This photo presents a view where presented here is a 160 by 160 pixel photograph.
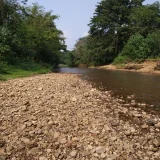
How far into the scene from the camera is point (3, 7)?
70.6 ft

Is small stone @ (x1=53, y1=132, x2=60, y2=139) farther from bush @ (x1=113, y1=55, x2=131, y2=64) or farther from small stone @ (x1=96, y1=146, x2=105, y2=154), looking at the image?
bush @ (x1=113, y1=55, x2=131, y2=64)

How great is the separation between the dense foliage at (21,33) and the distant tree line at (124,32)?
40.7 feet

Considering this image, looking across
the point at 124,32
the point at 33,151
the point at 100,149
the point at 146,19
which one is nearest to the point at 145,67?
the point at 146,19

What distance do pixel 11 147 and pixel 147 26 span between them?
39.2 meters

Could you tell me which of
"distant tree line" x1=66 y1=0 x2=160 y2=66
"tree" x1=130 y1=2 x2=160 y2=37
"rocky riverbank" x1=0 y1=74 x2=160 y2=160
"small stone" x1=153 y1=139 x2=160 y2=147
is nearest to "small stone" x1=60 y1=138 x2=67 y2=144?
"rocky riverbank" x1=0 y1=74 x2=160 y2=160

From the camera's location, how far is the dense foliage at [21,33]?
1911 centimetres

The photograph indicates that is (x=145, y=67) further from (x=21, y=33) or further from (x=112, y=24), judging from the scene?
(x=21, y=33)

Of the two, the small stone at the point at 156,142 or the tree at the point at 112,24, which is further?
the tree at the point at 112,24

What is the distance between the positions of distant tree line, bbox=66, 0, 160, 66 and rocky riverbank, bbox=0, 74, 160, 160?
2903cm

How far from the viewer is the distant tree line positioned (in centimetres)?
3453

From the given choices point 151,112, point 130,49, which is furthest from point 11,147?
point 130,49

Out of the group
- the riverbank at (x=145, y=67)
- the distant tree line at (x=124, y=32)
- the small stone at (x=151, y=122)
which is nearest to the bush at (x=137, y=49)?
the distant tree line at (x=124, y=32)

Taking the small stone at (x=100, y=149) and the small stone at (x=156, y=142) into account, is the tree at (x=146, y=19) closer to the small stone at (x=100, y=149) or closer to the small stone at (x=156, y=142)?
the small stone at (x=156, y=142)

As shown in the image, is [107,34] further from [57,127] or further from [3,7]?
[57,127]
